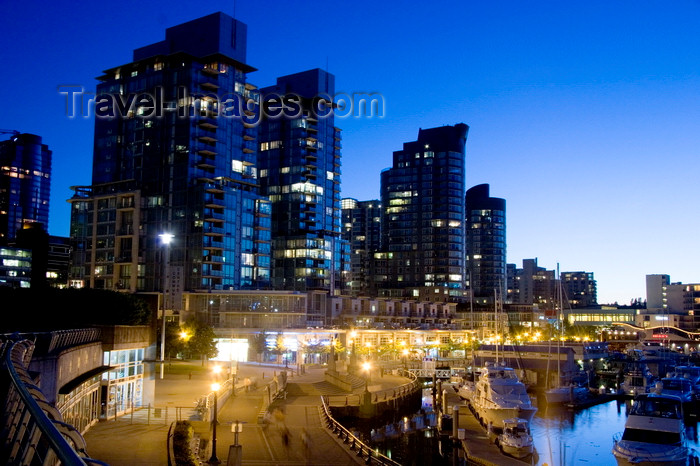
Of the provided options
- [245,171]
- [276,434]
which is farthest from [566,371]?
[245,171]

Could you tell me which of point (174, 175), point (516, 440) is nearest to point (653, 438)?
point (516, 440)

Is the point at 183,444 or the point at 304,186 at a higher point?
the point at 304,186

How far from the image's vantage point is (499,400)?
5656cm

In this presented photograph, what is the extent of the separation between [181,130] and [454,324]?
75.7m

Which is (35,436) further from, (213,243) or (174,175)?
(174,175)

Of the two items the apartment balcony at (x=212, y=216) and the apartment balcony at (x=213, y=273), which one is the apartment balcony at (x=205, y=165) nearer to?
the apartment balcony at (x=212, y=216)

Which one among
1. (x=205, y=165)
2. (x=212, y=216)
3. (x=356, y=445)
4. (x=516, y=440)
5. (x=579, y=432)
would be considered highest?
(x=205, y=165)

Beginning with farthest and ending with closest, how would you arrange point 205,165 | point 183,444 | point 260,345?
point 205,165 < point 260,345 < point 183,444

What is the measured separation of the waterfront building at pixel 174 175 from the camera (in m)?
120

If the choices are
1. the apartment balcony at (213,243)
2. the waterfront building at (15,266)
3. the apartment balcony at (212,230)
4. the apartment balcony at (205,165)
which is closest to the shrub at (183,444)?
the apartment balcony at (213,243)

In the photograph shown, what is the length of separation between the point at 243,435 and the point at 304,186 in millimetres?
115279

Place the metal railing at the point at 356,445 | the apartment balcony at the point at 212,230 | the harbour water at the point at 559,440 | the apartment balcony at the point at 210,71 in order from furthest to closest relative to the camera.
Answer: the apartment balcony at the point at 210,71, the apartment balcony at the point at 212,230, the harbour water at the point at 559,440, the metal railing at the point at 356,445

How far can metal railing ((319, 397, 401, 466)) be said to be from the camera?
105ft

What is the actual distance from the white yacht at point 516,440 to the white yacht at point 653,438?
5.64 meters
